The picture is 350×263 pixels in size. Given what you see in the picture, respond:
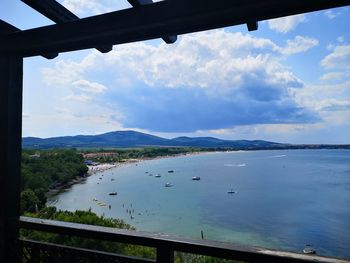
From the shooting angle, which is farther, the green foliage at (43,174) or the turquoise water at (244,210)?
the green foliage at (43,174)

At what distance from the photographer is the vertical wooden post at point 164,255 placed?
5.93ft

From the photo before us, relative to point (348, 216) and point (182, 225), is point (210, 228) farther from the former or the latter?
point (348, 216)

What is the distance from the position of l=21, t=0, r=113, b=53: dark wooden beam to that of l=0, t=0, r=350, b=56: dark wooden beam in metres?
0.05

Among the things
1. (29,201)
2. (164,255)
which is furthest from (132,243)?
(29,201)

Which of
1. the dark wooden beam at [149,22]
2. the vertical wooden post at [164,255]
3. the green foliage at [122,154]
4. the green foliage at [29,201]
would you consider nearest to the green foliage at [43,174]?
the green foliage at [29,201]

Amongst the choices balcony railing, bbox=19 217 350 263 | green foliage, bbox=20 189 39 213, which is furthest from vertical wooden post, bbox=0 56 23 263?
green foliage, bbox=20 189 39 213

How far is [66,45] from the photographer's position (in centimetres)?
245

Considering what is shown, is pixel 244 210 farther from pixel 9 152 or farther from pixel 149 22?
pixel 149 22

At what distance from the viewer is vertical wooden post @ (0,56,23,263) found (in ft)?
8.11

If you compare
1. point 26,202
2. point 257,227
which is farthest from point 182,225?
point 26,202

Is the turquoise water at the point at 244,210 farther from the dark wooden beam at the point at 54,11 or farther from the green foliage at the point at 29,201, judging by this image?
the dark wooden beam at the point at 54,11

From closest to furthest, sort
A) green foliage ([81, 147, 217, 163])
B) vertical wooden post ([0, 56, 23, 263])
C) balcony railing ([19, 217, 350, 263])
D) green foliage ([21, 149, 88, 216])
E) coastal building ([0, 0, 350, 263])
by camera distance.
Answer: balcony railing ([19, 217, 350, 263]), coastal building ([0, 0, 350, 263]), vertical wooden post ([0, 56, 23, 263]), green foliage ([21, 149, 88, 216]), green foliage ([81, 147, 217, 163])

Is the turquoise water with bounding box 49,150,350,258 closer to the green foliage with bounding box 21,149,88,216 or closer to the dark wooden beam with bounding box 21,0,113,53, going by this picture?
the green foliage with bounding box 21,149,88,216

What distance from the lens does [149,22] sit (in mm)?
2037
